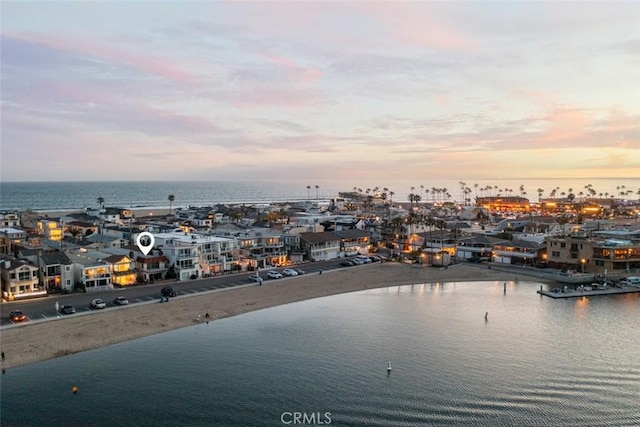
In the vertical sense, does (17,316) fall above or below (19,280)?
below

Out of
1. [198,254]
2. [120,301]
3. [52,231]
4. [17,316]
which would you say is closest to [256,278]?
[198,254]

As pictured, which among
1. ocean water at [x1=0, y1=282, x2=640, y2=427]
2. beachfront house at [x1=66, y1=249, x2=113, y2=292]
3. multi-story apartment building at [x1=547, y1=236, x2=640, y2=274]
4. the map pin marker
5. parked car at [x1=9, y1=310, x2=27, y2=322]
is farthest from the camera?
multi-story apartment building at [x1=547, y1=236, x2=640, y2=274]

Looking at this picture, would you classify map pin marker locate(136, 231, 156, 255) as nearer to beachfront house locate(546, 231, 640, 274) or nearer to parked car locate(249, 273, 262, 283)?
parked car locate(249, 273, 262, 283)

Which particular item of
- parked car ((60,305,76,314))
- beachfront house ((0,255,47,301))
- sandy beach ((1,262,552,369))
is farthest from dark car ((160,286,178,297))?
beachfront house ((0,255,47,301))

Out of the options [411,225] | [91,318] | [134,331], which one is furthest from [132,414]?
[411,225]

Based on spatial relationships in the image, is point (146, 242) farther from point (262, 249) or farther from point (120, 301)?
point (120, 301)

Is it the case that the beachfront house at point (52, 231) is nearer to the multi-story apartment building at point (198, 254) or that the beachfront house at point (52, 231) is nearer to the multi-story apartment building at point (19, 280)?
the multi-story apartment building at point (198, 254)
